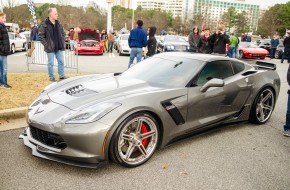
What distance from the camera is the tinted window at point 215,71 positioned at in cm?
420

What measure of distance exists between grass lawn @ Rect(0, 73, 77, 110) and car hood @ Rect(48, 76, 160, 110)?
1.79 metres

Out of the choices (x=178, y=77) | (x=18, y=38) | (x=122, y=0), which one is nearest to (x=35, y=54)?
(x=178, y=77)

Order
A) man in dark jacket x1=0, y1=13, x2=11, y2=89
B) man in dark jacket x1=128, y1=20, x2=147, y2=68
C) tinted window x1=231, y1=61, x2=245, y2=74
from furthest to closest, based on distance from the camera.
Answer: man in dark jacket x1=128, y1=20, x2=147, y2=68
man in dark jacket x1=0, y1=13, x2=11, y2=89
tinted window x1=231, y1=61, x2=245, y2=74

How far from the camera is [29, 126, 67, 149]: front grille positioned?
3.14 metres

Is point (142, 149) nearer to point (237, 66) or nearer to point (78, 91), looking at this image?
point (78, 91)

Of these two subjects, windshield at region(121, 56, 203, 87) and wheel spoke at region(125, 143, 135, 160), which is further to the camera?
windshield at region(121, 56, 203, 87)

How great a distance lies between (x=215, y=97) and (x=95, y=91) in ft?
5.81

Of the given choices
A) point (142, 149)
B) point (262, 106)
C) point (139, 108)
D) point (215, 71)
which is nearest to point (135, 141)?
point (142, 149)

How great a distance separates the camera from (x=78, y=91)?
3.85 metres

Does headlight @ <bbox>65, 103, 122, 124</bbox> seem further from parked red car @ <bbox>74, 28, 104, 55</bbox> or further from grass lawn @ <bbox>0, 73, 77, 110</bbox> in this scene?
parked red car @ <bbox>74, 28, 104, 55</bbox>

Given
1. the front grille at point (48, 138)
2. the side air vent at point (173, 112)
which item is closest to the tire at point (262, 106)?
the side air vent at point (173, 112)

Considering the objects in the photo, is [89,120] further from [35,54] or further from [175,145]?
[35,54]

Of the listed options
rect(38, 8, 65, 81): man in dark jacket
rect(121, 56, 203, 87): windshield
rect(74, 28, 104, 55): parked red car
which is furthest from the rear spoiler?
rect(74, 28, 104, 55): parked red car

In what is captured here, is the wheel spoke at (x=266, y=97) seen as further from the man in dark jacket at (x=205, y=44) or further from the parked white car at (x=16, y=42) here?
the parked white car at (x=16, y=42)
